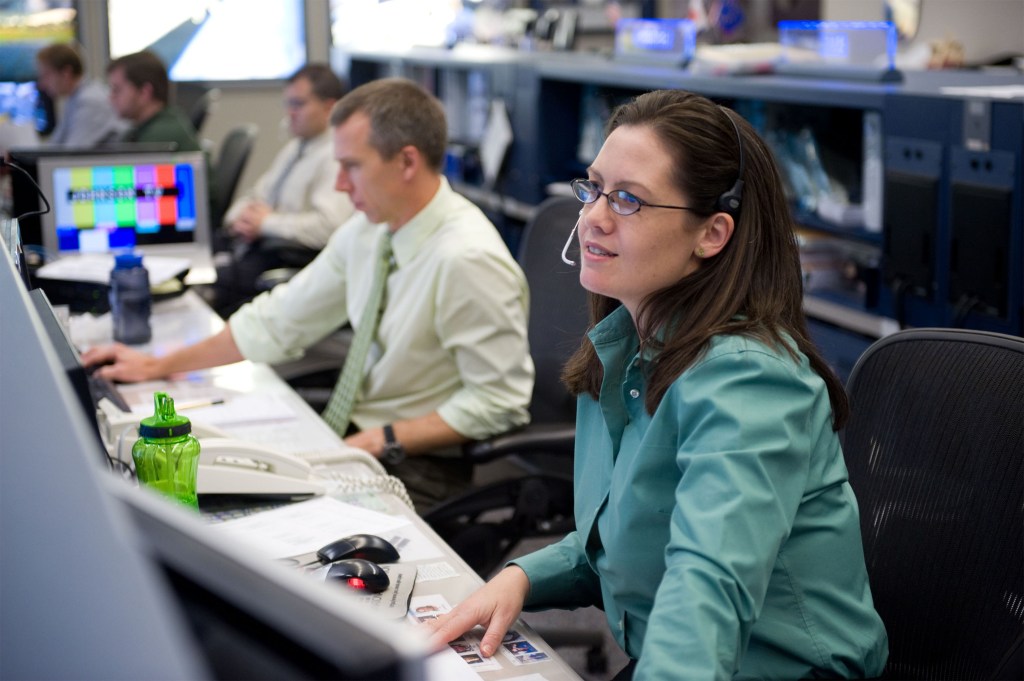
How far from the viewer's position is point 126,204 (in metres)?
3.25

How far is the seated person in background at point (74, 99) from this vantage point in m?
6.25

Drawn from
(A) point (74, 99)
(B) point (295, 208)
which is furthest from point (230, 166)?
(A) point (74, 99)

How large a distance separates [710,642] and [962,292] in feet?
5.87

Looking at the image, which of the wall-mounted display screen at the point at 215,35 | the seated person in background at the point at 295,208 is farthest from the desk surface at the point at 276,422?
the wall-mounted display screen at the point at 215,35

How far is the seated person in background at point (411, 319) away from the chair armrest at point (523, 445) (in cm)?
11

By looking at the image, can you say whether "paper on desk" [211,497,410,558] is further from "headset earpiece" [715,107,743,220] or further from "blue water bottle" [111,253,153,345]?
"blue water bottle" [111,253,153,345]

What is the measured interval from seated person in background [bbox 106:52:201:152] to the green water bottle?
372cm

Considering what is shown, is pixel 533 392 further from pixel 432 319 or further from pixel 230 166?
pixel 230 166

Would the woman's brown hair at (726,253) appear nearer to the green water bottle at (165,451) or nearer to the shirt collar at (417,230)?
the green water bottle at (165,451)

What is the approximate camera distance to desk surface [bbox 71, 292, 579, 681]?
1.24 m

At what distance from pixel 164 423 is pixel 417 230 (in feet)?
3.21

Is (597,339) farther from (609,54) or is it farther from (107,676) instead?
(609,54)

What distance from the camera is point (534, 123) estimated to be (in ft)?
15.2

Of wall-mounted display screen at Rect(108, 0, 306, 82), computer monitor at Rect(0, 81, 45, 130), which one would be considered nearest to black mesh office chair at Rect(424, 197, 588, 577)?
computer monitor at Rect(0, 81, 45, 130)
